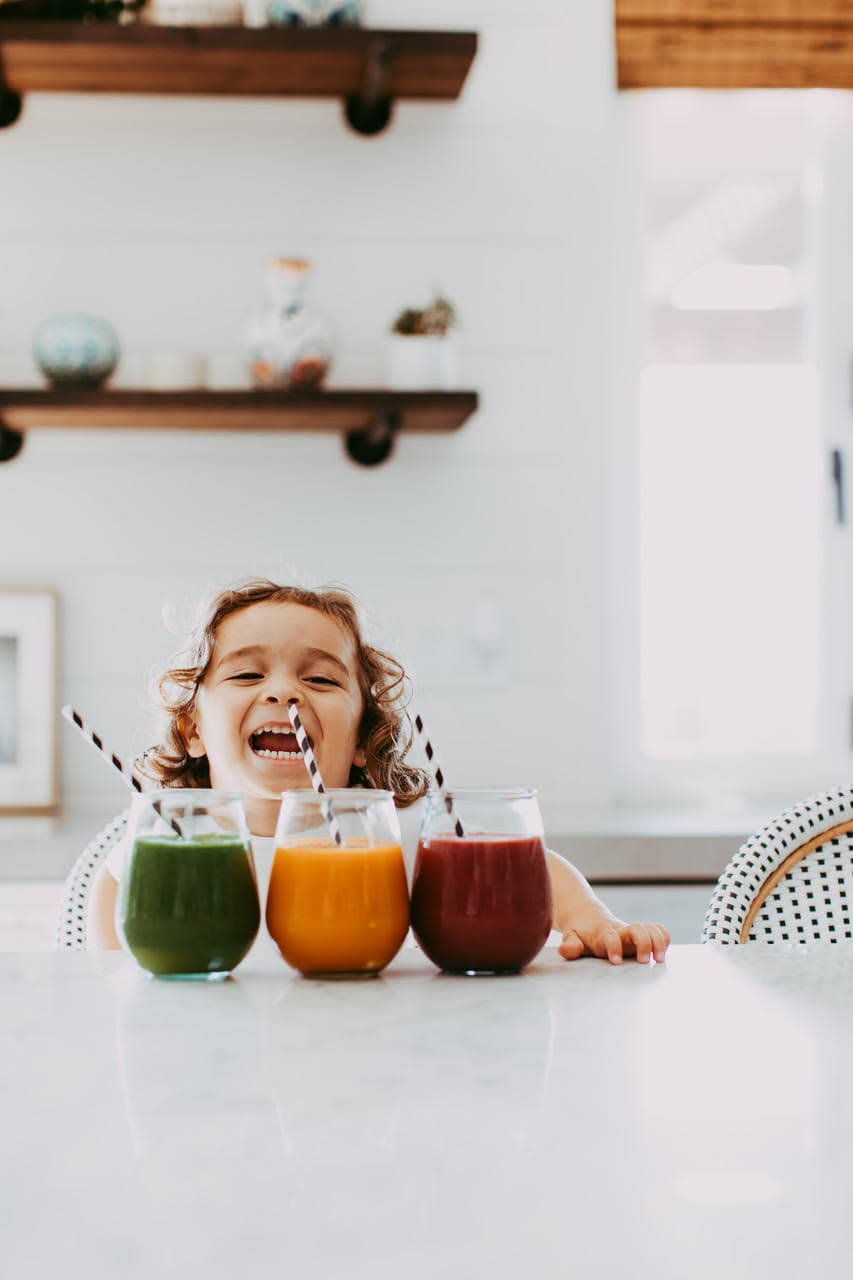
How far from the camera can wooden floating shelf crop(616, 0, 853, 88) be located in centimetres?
281

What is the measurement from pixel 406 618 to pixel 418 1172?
222cm

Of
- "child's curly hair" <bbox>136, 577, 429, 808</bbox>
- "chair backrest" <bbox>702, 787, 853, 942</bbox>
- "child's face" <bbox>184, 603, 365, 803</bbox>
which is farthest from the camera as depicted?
"child's curly hair" <bbox>136, 577, 429, 808</bbox>

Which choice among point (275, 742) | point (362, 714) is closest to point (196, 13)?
point (362, 714)

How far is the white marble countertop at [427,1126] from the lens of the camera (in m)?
0.50

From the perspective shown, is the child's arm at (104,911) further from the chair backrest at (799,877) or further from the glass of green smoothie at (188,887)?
the chair backrest at (799,877)

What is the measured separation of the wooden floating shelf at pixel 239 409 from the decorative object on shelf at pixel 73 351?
0.12 ft

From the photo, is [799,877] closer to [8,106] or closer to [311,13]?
[311,13]

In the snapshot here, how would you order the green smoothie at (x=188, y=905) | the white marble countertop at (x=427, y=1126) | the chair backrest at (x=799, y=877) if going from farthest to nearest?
the chair backrest at (x=799, y=877) → the green smoothie at (x=188, y=905) → the white marble countertop at (x=427, y=1126)

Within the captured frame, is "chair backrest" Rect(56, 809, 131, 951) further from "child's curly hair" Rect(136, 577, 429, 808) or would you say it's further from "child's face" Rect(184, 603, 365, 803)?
"child's curly hair" Rect(136, 577, 429, 808)

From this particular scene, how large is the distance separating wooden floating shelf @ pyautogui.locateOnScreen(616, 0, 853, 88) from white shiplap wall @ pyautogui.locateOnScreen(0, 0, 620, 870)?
0.09 meters

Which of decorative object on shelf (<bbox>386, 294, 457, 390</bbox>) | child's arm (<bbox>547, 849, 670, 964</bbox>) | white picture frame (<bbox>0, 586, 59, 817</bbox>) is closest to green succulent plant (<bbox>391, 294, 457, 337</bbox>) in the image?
decorative object on shelf (<bbox>386, 294, 457, 390</bbox>)

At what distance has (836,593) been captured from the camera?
2.93 m

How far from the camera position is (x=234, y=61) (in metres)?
2.55

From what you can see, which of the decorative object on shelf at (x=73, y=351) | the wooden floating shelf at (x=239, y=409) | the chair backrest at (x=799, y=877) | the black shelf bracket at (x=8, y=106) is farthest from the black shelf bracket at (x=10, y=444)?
the chair backrest at (x=799, y=877)
